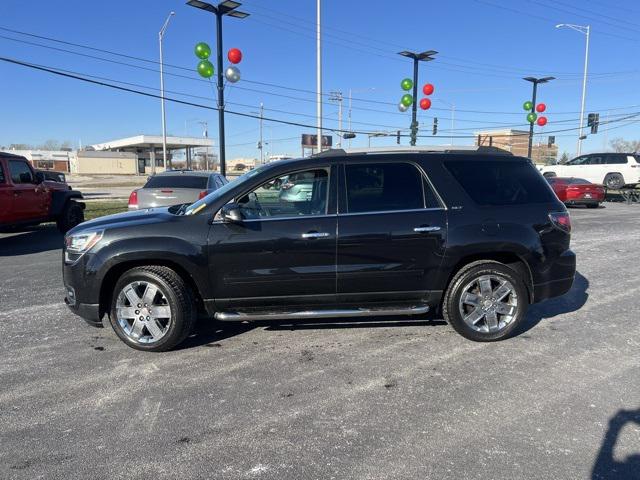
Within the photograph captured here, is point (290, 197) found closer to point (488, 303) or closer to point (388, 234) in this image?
point (388, 234)

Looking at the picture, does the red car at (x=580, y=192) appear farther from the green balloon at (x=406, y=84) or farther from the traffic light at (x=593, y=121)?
the traffic light at (x=593, y=121)

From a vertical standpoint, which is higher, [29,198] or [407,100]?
[407,100]

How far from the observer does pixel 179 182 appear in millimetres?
10312

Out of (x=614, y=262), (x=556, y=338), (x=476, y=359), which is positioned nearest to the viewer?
(x=476, y=359)

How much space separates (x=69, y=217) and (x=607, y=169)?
2308cm

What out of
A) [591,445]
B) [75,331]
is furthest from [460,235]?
[75,331]

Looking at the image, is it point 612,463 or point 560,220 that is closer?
point 612,463

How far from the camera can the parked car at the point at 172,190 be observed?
9867mm

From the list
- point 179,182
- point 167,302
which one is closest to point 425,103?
point 179,182

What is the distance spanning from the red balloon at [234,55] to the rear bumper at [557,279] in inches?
509

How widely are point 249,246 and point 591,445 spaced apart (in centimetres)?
292

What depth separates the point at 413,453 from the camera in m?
2.88

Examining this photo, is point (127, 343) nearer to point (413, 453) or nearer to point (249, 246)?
point (249, 246)

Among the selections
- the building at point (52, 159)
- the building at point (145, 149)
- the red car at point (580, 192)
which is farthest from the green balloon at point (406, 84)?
the building at point (52, 159)
